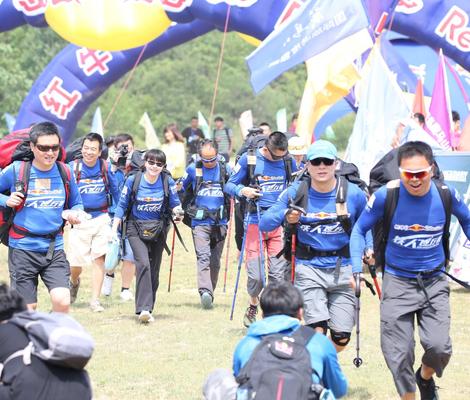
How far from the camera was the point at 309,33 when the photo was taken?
14516 mm

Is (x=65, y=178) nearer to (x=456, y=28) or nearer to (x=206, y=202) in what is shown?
(x=206, y=202)

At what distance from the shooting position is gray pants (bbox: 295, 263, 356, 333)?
716cm

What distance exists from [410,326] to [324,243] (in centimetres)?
93

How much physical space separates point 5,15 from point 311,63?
17.1 ft

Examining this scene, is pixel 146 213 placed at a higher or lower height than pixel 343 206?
lower

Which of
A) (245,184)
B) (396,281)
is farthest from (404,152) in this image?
(245,184)

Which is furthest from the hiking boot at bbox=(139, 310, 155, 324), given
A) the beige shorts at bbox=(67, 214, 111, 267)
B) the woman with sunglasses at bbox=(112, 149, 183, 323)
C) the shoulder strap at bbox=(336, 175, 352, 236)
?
the shoulder strap at bbox=(336, 175, 352, 236)

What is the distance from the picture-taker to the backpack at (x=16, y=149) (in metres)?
7.77

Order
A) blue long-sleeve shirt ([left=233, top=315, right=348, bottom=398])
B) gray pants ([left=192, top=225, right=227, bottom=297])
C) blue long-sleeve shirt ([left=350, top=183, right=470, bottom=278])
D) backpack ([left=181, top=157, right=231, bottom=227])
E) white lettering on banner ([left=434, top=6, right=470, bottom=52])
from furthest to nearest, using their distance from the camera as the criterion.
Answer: white lettering on banner ([left=434, top=6, right=470, bottom=52])
backpack ([left=181, top=157, right=231, bottom=227])
gray pants ([left=192, top=225, right=227, bottom=297])
blue long-sleeve shirt ([left=350, top=183, right=470, bottom=278])
blue long-sleeve shirt ([left=233, top=315, right=348, bottom=398])

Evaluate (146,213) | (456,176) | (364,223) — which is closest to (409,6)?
(456,176)

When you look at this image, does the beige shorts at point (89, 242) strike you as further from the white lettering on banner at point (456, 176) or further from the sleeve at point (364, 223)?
the sleeve at point (364, 223)

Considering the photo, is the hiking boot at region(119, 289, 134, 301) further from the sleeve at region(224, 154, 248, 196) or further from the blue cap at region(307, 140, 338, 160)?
the blue cap at region(307, 140, 338, 160)

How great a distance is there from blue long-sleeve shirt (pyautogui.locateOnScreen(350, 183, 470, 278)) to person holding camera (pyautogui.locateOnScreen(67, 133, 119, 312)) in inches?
204

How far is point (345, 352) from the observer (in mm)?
9117
